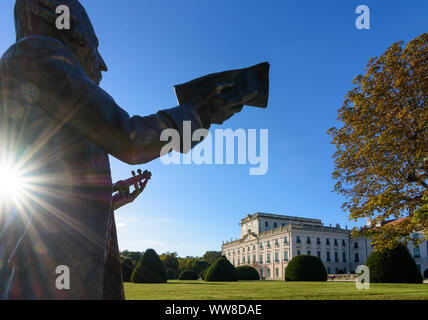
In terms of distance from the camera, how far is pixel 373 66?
11359mm

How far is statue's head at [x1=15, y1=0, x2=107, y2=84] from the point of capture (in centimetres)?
99

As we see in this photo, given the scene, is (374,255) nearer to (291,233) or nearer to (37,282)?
(37,282)

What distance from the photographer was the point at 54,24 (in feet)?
3.31

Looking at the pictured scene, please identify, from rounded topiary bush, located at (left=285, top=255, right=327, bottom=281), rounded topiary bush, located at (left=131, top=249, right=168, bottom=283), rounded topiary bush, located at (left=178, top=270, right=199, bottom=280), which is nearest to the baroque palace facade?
rounded topiary bush, located at (left=178, top=270, right=199, bottom=280)

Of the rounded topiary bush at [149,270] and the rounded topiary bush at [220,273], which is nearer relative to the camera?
the rounded topiary bush at [149,270]

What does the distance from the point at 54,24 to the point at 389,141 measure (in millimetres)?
10914

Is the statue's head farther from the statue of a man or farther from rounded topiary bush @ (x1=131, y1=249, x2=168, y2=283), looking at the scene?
rounded topiary bush @ (x1=131, y1=249, x2=168, y2=283)

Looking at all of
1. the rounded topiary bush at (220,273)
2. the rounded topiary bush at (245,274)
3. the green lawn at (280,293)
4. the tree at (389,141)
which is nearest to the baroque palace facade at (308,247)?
the rounded topiary bush at (245,274)

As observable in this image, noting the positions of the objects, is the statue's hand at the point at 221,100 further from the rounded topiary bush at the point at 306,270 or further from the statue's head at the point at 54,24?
the rounded topiary bush at the point at 306,270

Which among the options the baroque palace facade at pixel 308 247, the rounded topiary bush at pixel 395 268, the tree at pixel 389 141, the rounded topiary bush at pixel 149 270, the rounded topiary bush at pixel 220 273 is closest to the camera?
the tree at pixel 389 141

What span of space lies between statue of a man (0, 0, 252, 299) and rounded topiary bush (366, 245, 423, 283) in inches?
913

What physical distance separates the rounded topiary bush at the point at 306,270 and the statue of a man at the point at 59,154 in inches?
1251

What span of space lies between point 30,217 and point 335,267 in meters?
67.5

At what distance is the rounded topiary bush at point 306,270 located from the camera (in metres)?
29.4
